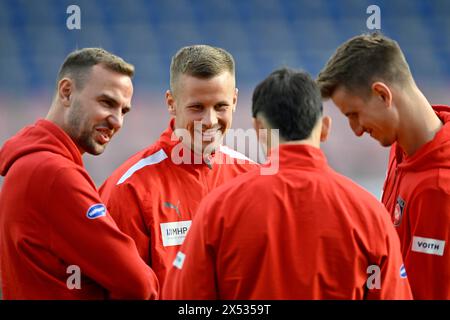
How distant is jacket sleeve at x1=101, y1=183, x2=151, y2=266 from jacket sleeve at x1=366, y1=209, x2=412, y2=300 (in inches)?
42.8

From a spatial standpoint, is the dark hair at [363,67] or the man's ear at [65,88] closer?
the dark hair at [363,67]

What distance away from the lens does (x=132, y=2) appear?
1051 centimetres

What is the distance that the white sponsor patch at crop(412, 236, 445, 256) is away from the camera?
2.49m

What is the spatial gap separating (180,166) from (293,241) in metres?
1.20

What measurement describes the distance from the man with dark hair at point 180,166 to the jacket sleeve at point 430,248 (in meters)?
0.96

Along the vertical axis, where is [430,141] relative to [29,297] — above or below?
above

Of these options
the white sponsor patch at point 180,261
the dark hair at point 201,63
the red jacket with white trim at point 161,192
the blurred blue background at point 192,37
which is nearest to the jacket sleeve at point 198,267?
the white sponsor patch at point 180,261

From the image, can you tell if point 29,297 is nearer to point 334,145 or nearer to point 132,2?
point 334,145

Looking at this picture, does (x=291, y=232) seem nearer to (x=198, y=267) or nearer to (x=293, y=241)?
(x=293, y=241)

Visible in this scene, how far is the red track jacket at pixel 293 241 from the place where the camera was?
2002mm

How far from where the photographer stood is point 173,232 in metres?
2.93

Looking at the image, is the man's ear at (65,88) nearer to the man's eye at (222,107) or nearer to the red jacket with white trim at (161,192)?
the red jacket with white trim at (161,192)
